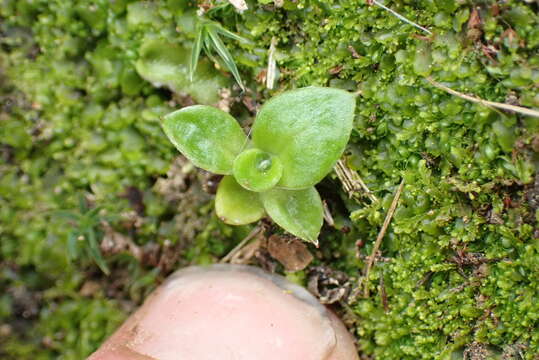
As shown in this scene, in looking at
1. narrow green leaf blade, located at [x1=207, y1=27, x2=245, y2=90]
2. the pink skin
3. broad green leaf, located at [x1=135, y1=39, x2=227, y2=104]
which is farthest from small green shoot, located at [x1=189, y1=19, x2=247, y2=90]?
the pink skin

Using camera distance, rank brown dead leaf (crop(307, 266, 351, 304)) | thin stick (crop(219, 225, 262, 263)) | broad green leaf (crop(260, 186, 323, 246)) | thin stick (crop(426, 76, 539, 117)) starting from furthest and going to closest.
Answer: thin stick (crop(219, 225, 262, 263)) < brown dead leaf (crop(307, 266, 351, 304)) < broad green leaf (crop(260, 186, 323, 246)) < thin stick (crop(426, 76, 539, 117))

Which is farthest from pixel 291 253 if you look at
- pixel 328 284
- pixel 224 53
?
pixel 224 53

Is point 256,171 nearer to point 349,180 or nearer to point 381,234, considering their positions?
point 349,180

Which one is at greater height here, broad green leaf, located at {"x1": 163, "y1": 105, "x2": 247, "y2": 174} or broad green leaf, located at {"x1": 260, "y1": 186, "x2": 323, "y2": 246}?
broad green leaf, located at {"x1": 163, "y1": 105, "x2": 247, "y2": 174}

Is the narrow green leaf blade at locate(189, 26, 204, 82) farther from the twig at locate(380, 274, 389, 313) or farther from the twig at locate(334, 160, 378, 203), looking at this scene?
the twig at locate(380, 274, 389, 313)

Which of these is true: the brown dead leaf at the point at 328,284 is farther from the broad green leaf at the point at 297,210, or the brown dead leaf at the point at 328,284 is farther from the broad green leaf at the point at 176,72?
the broad green leaf at the point at 176,72

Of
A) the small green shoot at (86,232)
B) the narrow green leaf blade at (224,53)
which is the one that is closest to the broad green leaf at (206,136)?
the narrow green leaf blade at (224,53)
